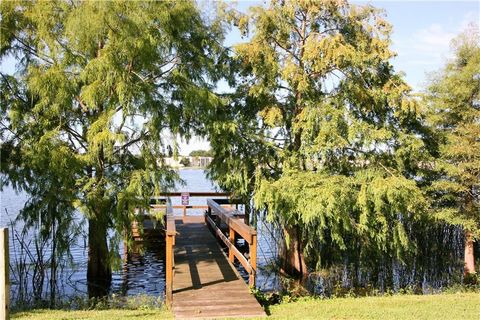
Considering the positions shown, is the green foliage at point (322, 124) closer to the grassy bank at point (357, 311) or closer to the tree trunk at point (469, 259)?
the tree trunk at point (469, 259)

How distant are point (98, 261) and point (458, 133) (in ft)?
30.6

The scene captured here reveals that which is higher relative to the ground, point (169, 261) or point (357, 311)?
point (169, 261)

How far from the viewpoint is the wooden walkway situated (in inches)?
285

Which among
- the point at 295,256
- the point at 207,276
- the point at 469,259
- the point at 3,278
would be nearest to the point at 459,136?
the point at 469,259

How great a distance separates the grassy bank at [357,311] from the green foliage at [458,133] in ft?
14.7

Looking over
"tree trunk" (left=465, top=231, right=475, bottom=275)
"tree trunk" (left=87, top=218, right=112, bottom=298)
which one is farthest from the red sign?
"tree trunk" (left=465, top=231, right=475, bottom=275)

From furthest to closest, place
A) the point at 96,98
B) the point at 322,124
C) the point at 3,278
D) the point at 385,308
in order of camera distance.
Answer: the point at 322,124 < the point at 96,98 < the point at 385,308 < the point at 3,278

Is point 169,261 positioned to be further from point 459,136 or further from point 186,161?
point 459,136

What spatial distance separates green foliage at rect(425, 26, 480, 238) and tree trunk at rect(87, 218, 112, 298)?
7.86m

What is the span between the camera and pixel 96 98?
9.93 meters

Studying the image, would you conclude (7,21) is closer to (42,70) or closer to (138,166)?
(42,70)

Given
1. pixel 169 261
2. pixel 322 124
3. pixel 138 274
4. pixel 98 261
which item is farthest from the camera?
pixel 138 274

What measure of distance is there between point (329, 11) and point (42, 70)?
21.3ft

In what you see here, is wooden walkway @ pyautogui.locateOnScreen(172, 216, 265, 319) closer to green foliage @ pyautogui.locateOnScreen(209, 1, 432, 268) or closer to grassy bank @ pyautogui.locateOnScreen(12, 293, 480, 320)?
grassy bank @ pyautogui.locateOnScreen(12, 293, 480, 320)
